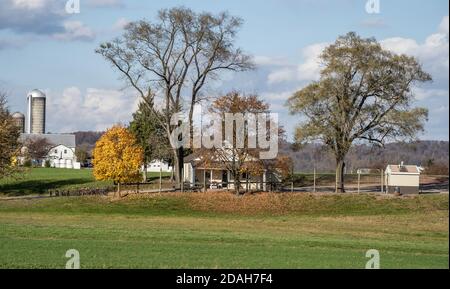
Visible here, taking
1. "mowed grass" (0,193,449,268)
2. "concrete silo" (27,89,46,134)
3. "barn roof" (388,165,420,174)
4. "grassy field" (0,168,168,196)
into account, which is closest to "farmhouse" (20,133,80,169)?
"concrete silo" (27,89,46,134)

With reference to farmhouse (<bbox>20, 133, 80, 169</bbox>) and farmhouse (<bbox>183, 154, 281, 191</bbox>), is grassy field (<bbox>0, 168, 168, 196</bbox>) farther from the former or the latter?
farmhouse (<bbox>20, 133, 80, 169</bbox>)

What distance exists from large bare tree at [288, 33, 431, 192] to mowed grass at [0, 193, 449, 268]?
7376 millimetres

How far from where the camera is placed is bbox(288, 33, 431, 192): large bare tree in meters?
56.8

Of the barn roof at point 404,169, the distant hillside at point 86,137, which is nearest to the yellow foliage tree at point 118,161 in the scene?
the barn roof at point 404,169

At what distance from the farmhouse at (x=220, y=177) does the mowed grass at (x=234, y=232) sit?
4.59 metres

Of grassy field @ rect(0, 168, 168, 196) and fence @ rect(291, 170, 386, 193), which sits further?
fence @ rect(291, 170, 386, 193)

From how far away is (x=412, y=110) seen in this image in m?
57.0

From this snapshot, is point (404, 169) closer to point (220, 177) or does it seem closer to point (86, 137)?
point (220, 177)

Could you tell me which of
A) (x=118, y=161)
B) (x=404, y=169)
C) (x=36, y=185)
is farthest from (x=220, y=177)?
(x=36, y=185)

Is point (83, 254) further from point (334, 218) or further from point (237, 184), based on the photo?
point (237, 184)

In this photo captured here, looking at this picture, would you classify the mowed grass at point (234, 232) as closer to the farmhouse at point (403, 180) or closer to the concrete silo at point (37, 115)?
the farmhouse at point (403, 180)

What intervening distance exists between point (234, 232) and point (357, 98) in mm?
29968

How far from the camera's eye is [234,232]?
102 ft

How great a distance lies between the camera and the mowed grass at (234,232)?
1956 centimetres
